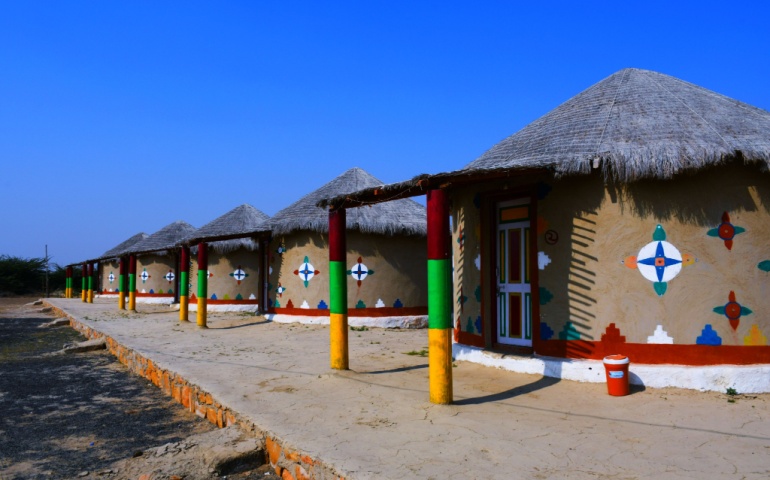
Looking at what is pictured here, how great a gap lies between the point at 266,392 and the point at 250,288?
44.1 ft

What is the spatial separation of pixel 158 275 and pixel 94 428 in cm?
2076

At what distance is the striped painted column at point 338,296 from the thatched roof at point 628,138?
13.3 inches

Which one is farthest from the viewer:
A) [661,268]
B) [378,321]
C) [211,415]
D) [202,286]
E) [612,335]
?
[202,286]

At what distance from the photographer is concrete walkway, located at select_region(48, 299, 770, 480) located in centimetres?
419

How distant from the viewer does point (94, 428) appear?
656 centimetres

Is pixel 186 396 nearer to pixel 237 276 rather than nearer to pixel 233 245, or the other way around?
pixel 233 245

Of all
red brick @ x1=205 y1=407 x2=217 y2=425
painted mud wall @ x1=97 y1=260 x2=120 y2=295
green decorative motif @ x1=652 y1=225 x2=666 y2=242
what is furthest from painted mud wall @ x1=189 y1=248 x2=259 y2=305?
green decorative motif @ x1=652 y1=225 x2=666 y2=242

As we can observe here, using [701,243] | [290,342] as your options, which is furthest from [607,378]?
[290,342]

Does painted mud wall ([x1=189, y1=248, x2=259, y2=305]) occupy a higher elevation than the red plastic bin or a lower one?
higher

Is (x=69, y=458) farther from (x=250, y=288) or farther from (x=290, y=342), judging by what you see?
(x=250, y=288)

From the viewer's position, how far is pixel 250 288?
64.7 ft

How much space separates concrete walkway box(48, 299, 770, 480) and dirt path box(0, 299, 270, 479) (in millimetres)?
485

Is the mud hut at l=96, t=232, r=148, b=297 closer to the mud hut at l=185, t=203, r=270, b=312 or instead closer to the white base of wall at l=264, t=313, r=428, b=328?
the mud hut at l=185, t=203, r=270, b=312

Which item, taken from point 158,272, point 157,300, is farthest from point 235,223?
point 157,300
